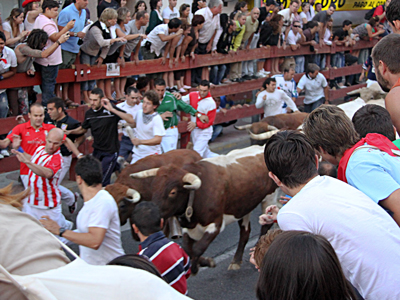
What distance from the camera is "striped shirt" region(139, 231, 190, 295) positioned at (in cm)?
359

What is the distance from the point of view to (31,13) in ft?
26.7

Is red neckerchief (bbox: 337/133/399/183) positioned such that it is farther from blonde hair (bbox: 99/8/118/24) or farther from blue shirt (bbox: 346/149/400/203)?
blonde hair (bbox: 99/8/118/24)

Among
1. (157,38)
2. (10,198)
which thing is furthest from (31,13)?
(10,198)

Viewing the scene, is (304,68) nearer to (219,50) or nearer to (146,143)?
(219,50)

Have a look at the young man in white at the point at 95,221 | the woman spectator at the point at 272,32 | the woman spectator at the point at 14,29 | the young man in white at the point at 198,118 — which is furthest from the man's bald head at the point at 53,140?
the woman spectator at the point at 272,32

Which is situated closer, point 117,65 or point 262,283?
point 262,283

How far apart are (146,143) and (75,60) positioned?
2.82 meters

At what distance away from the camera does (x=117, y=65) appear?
30.3 ft

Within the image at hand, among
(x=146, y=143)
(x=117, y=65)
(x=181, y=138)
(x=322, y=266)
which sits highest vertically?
(x=322, y=266)

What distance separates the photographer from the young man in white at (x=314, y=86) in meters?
11.8

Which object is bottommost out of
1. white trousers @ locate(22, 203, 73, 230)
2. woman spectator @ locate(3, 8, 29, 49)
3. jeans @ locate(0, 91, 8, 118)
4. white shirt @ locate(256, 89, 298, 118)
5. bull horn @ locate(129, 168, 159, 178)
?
white trousers @ locate(22, 203, 73, 230)

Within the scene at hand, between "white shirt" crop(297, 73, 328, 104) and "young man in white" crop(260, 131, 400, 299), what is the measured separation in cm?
981

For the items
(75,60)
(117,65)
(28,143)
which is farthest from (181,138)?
(28,143)

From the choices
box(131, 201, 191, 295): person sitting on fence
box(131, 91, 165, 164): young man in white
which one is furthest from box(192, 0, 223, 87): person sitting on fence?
box(131, 201, 191, 295): person sitting on fence
